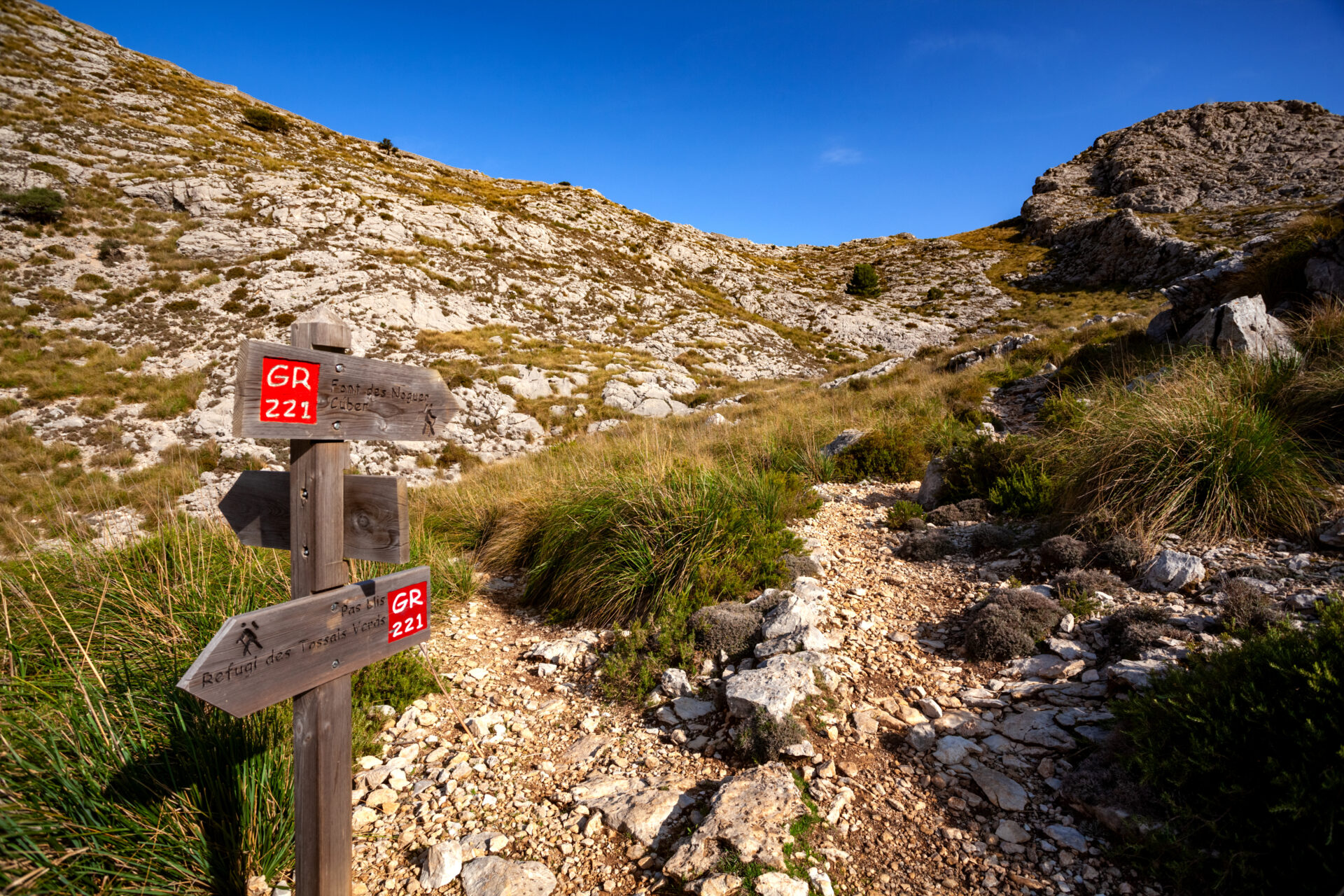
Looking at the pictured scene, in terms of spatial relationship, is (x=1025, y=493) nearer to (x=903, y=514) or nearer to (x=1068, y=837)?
(x=903, y=514)

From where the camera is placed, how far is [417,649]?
471 centimetres

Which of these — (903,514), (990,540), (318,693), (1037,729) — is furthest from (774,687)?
(903,514)

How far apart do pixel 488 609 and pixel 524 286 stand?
990 inches

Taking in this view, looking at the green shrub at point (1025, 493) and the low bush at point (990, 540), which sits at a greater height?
the green shrub at point (1025, 493)

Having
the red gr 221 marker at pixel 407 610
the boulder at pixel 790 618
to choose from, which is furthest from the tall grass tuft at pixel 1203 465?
the red gr 221 marker at pixel 407 610

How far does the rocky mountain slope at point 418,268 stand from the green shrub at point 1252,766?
558 inches

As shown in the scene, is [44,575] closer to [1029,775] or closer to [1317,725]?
[1029,775]

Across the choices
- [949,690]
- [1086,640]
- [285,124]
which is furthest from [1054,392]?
[285,124]

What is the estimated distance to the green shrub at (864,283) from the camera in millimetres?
46625

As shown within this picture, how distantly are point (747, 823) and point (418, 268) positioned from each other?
26148 millimetres

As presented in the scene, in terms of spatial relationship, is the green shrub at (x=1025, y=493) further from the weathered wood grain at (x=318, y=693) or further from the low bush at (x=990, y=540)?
the weathered wood grain at (x=318, y=693)

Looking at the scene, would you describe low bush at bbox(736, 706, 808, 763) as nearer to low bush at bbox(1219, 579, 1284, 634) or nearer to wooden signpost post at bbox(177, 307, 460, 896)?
wooden signpost post at bbox(177, 307, 460, 896)

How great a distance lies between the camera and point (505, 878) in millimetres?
2727

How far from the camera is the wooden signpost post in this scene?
2100 mm
